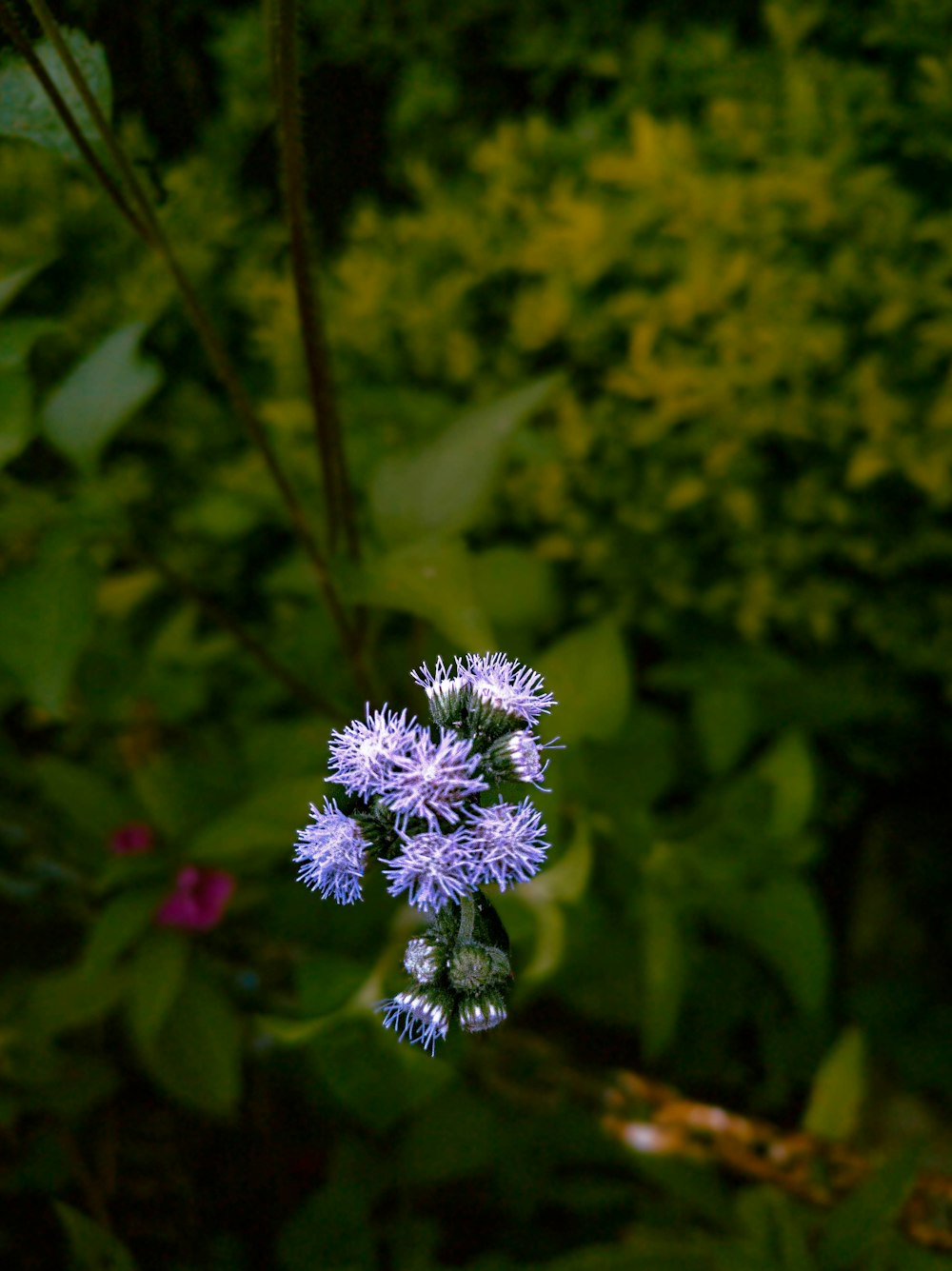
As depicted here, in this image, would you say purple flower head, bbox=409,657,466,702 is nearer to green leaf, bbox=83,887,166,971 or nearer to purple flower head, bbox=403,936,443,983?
purple flower head, bbox=403,936,443,983

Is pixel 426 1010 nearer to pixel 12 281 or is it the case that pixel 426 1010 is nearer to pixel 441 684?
pixel 441 684

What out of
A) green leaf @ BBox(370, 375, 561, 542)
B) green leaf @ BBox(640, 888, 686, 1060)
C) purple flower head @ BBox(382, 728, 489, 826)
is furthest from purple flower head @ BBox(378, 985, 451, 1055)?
green leaf @ BBox(640, 888, 686, 1060)

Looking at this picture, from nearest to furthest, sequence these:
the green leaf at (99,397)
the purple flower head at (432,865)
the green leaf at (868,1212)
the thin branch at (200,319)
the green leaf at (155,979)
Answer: the purple flower head at (432,865), the thin branch at (200,319), the green leaf at (868,1212), the green leaf at (99,397), the green leaf at (155,979)

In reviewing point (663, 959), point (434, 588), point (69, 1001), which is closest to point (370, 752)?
point (434, 588)

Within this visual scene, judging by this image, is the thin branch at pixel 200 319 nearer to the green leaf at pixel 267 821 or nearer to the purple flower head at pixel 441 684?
the green leaf at pixel 267 821

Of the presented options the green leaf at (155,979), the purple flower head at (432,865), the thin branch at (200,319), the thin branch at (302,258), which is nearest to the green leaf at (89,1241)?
the green leaf at (155,979)

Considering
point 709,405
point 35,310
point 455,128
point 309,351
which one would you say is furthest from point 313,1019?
point 455,128

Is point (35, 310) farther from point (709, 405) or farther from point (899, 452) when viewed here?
point (899, 452)
